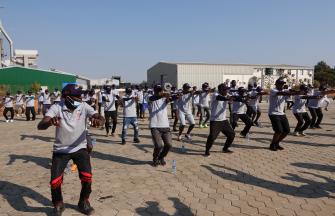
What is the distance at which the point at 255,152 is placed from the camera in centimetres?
938

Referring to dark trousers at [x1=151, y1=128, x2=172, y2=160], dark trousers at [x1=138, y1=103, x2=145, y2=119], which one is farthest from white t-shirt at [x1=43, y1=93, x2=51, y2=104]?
dark trousers at [x1=151, y1=128, x2=172, y2=160]

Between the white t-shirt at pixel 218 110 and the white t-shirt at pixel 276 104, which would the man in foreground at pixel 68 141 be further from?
the white t-shirt at pixel 276 104

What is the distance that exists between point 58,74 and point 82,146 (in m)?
50.2

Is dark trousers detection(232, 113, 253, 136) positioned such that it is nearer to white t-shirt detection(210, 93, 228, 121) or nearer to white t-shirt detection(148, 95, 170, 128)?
white t-shirt detection(210, 93, 228, 121)

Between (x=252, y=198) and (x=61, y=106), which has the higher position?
(x=61, y=106)

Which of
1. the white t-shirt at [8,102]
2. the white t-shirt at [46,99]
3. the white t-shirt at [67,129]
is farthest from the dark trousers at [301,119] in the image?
the white t-shirt at [8,102]

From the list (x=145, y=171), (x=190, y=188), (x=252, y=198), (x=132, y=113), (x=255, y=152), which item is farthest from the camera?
(x=132, y=113)

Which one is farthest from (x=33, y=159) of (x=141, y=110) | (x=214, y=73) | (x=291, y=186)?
(x=214, y=73)

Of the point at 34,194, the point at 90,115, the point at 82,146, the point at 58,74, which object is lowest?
the point at 34,194

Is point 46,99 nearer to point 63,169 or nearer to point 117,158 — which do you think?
point 117,158

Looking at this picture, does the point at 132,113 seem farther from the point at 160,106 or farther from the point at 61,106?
the point at 61,106

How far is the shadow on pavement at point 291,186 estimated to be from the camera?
19.4 feet

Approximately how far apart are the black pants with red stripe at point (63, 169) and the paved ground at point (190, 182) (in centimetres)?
39

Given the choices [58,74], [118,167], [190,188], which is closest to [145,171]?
[118,167]
